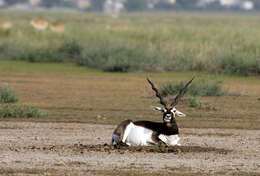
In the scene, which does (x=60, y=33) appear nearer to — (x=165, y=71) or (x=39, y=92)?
(x=165, y=71)

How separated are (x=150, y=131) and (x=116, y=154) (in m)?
0.65

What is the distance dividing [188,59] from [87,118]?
13204mm

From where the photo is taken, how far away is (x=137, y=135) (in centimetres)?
1105

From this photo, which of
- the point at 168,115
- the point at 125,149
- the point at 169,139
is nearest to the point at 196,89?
the point at 169,139

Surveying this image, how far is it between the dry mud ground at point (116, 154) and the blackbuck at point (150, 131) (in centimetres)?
13

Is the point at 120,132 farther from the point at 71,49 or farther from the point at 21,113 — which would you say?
the point at 71,49

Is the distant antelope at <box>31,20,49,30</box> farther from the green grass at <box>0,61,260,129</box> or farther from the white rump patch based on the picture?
the white rump patch

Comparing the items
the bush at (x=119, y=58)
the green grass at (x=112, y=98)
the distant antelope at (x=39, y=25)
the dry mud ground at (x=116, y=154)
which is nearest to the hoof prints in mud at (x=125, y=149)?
the dry mud ground at (x=116, y=154)

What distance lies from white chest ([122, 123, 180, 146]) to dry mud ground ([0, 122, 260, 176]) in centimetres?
12

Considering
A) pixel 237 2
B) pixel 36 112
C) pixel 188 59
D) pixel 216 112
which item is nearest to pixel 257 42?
pixel 188 59

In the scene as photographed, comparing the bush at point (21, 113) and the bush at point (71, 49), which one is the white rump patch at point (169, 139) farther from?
the bush at point (71, 49)

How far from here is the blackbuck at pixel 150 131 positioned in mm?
10844

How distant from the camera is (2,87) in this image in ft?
61.6

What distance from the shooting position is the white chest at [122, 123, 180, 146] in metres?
10.9
